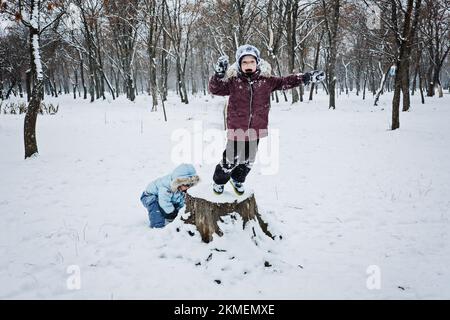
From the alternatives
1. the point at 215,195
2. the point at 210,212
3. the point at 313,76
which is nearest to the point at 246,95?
the point at 313,76

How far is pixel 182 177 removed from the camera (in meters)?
4.09

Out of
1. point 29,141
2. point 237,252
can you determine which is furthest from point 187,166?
point 29,141

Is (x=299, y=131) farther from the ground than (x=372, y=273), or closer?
farther from the ground

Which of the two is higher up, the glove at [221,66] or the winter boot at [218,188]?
the glove at [221,66]

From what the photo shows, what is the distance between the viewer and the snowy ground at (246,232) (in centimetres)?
299

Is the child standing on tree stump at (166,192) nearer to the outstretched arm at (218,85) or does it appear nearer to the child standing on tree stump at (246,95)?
the child standing on tree stump at (246,95)

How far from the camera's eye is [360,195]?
5.61 meters

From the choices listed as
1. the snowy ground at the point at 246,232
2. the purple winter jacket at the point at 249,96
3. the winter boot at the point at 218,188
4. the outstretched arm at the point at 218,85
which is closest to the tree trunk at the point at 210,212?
the snowy ground at the point at 246,232

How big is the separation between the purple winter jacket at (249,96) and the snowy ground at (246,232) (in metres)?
1.11

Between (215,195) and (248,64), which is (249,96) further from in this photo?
(215,195)

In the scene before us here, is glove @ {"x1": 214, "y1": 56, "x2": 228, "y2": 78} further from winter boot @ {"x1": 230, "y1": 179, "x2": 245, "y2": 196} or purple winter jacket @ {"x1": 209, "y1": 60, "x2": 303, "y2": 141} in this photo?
winter boot @ {"x1": 230, "y1": 179, "x2": 245, "y2": 196}

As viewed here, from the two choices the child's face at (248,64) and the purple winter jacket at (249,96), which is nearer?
the child's face at (248,64)
